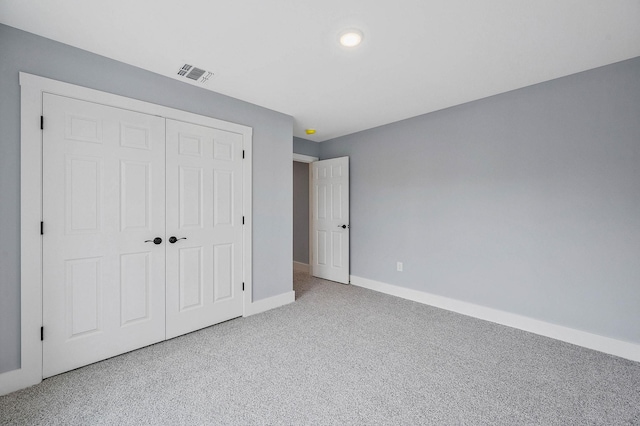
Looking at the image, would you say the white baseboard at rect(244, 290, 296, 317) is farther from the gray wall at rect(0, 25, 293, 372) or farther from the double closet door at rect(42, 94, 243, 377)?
the double closet door at rect(42, 94, 243, 377)

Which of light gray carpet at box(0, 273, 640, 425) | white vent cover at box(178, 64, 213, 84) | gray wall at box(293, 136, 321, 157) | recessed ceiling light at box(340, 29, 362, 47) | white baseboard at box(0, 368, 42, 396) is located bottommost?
light gray carpet at box(0, 273, 640, 425)

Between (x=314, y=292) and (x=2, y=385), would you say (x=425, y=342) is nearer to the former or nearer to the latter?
(x=314, y=292)

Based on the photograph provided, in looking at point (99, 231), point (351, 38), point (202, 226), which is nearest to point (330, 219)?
point (202, 226)

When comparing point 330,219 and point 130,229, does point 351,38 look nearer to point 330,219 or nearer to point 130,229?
point 130,229

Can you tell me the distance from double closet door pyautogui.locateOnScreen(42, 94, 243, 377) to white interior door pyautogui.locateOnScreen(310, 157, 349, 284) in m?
1.95

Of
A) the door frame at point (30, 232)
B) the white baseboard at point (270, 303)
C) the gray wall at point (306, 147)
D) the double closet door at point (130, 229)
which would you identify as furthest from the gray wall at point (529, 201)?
the door frame at point (30, 232)

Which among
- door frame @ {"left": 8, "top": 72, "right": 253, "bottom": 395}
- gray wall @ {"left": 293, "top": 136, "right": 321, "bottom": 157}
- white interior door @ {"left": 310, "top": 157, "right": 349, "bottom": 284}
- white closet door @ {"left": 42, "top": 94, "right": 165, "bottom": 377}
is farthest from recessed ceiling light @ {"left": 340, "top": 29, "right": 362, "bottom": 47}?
gray wall @ {"left": 293, "top": 136, "right": 321, "bottom": 157}

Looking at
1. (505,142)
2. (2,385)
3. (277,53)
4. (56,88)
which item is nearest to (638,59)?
(505,142)

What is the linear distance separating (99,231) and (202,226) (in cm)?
83

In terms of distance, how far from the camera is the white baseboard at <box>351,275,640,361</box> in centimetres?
231

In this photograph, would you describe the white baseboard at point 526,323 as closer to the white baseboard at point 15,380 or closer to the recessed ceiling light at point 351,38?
the recessed ceiling light at point 351,38

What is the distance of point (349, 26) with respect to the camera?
1.87 m

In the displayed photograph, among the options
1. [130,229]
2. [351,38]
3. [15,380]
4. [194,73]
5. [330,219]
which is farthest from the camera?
[330,219]

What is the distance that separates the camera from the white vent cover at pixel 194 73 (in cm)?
240
